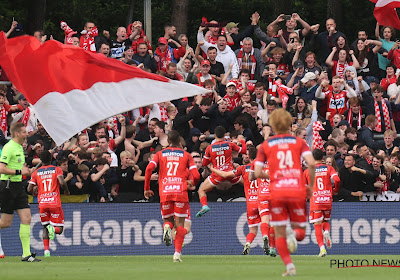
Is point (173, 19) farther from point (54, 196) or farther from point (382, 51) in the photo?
point (54, 196)

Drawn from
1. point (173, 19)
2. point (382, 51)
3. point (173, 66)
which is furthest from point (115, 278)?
point (173, 19)

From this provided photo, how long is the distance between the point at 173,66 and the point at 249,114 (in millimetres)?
2316

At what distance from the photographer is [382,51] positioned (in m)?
Answer: 27.3

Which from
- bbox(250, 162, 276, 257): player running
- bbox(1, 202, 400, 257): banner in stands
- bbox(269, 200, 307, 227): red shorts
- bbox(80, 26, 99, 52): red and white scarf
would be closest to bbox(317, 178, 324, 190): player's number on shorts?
bbox(250, 162, 276, 257): player running

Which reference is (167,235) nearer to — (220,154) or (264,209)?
(264,209)

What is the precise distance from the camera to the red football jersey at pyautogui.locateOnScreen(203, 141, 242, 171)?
21.4 meters

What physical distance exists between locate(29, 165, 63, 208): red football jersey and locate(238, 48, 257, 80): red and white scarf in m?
7.76

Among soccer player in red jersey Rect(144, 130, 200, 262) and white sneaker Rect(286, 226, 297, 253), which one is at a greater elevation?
soccer player in red jersey Rect(144, 130, 200, 262)

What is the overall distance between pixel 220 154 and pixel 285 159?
25.6ft

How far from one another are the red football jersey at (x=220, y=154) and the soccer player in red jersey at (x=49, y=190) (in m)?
3.05

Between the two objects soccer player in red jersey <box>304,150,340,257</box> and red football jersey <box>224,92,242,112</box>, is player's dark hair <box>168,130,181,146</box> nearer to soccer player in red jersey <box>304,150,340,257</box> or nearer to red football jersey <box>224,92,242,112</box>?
soccer player in red jersey <box>304,150,340,257</box>

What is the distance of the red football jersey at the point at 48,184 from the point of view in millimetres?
20422

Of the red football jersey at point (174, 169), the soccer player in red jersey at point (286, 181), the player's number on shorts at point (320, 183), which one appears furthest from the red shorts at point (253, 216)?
the soccer player in red jersey at point (286, 181)

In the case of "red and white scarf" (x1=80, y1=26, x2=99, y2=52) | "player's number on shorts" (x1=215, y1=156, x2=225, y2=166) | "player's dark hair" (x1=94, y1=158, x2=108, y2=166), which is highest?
"red and white scarf" (x1=80, y1=26, x2=99, y2=52)
